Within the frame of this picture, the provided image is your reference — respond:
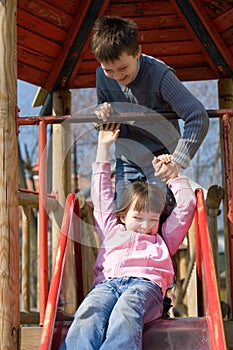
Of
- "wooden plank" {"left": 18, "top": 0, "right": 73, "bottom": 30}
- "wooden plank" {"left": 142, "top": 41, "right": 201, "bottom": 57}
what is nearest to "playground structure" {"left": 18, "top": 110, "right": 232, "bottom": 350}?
"wooden plank" {"left": 18, "top": 0, "right": 73, "bottom": 30}

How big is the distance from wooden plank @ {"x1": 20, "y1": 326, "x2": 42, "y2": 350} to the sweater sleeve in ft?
3.57

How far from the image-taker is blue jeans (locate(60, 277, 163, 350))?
3.00 meters

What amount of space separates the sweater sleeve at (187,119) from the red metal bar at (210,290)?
24cm

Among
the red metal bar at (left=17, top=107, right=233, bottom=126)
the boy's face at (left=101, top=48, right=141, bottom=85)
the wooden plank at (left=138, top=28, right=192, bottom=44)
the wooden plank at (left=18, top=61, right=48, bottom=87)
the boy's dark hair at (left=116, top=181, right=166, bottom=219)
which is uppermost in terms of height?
the wooden plank at (left=138, top=28, right=192, bottom=44)

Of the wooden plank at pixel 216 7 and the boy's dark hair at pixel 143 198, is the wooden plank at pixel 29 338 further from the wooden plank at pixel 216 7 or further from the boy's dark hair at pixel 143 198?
the wooden plank at pixel 216 7

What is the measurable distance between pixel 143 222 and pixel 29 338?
790 mm

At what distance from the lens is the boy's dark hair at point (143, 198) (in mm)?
3637

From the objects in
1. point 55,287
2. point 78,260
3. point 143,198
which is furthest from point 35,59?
point 55,287

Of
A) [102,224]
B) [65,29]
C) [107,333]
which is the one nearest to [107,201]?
[102,224]

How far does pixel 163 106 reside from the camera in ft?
13.2

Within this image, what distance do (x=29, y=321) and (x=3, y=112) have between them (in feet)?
12.0

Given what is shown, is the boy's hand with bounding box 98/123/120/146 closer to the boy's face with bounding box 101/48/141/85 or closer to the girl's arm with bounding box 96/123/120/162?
the girl's arm with bounding box 96/123/120/162

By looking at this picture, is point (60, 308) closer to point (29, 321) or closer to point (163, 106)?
point (163, 106)

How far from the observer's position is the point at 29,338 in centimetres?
358
